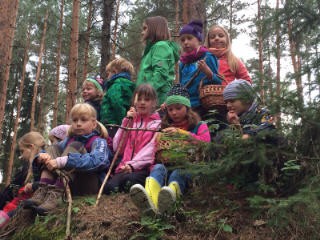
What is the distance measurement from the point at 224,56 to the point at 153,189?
8.39 ft

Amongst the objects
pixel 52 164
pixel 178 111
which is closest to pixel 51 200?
pixel 52 164

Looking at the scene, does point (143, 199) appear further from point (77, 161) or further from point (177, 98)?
point (177, 98)

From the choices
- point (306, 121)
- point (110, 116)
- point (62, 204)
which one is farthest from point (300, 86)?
point (110, 116)

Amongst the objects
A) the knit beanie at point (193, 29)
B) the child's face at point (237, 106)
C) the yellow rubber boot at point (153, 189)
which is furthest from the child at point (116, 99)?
the yellow rubber boot at point (153, 189)

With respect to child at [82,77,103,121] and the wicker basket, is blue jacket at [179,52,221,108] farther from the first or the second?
child at [82,77,103,121]

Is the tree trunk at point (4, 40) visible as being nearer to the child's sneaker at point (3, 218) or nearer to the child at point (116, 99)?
the child at point (116, 99)

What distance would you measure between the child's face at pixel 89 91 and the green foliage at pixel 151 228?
10.2ft

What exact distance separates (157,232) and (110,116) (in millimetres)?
2696

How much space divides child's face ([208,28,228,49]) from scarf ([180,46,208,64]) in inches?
11.8

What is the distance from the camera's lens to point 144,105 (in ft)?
15.4

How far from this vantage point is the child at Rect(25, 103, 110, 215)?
3979 millimetres

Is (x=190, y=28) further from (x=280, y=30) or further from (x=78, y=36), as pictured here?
(x=78, y=36)

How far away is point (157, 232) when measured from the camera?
124 inches

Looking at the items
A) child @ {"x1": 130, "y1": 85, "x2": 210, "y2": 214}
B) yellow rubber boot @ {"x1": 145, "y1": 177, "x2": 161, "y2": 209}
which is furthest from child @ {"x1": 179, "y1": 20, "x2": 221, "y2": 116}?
yellow rubber boot @ {"x1": 145, "y1": 177, "x2": 161, "y2": 209}
